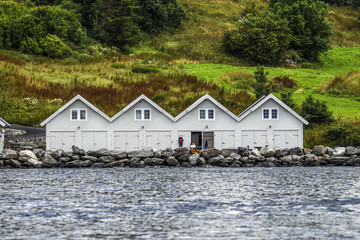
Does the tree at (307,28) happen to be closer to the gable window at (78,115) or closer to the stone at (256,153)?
the stone at (256,153)

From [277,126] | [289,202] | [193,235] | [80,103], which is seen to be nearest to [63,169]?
[80,103]

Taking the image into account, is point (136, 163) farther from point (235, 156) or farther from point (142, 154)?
point (235, 156)

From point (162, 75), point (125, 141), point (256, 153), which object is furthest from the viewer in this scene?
point (162, 75)

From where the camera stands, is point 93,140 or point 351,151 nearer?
point 351,151

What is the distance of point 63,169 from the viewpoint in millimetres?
58000

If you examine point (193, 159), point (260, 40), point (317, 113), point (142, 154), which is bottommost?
point (193, 159)

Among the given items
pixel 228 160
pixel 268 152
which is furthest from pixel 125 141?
pixel 268 152

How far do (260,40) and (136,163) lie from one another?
52487 millimetres

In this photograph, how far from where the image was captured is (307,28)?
11519 centimetres

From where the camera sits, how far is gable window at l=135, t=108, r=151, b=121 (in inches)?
2616

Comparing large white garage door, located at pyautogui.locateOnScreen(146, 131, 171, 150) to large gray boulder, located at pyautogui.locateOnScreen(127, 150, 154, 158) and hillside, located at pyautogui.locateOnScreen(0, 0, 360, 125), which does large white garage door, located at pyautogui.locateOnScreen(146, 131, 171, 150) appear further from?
hillside, located at pyautogui.locateOnScreen(0, 0, 360, 125)

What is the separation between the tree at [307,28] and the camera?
371 feet

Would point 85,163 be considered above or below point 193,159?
below

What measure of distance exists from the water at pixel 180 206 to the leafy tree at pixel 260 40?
57228 mm
